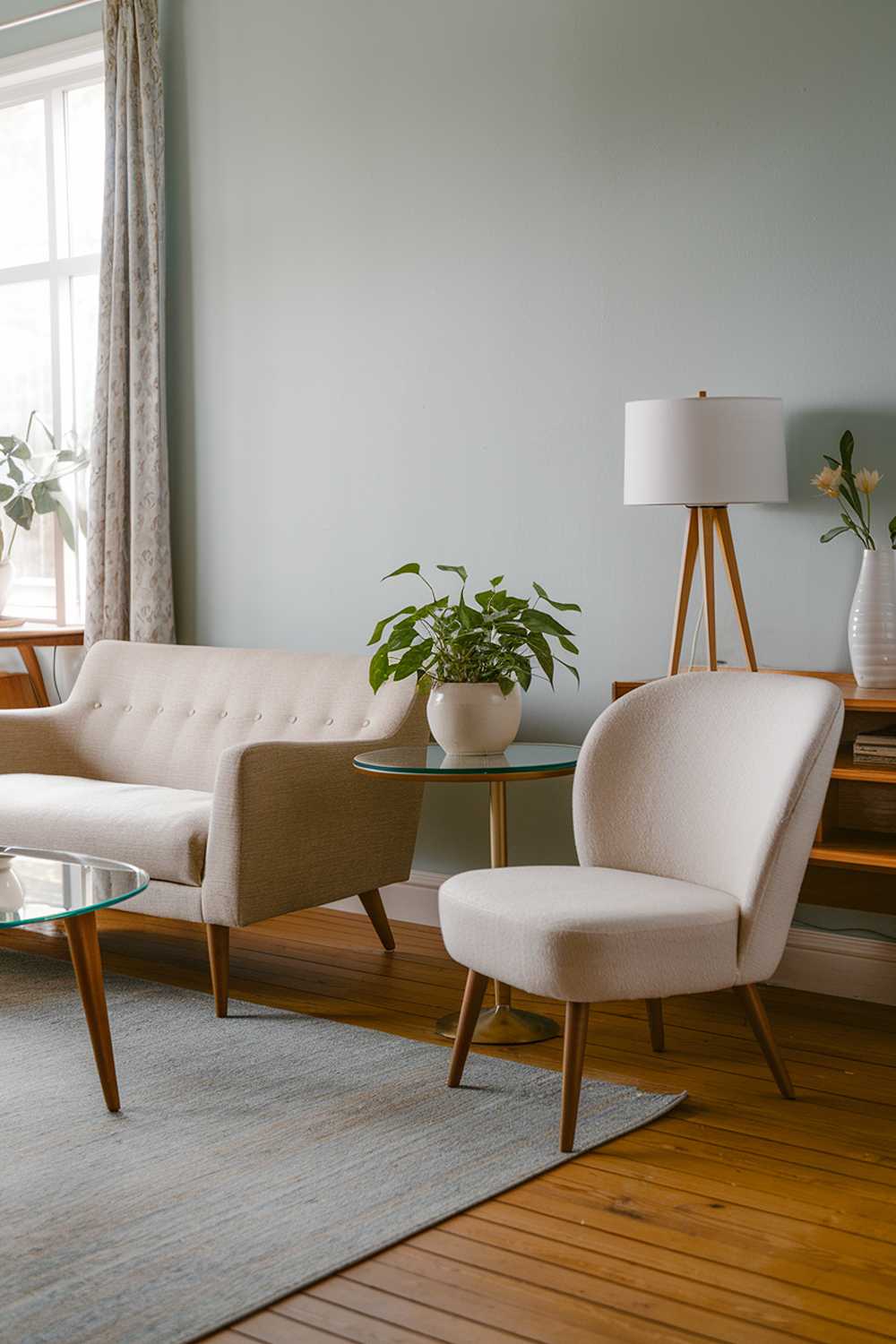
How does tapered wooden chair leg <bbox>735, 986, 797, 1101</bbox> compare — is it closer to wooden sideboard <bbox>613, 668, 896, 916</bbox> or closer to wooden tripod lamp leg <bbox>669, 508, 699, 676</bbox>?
wooden sideboard <bbox>613, 668, 896, 916</bbox>

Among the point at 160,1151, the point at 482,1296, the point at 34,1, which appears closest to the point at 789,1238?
the point at 482,1296

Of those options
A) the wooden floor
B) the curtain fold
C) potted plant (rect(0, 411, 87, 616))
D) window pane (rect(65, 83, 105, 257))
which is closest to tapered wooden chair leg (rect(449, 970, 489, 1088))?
the wooden floor

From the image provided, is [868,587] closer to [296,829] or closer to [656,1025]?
[656,1025]

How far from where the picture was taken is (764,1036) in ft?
9.23

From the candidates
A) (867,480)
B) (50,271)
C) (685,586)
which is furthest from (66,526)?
(867,480)

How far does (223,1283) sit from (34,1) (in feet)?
14.7

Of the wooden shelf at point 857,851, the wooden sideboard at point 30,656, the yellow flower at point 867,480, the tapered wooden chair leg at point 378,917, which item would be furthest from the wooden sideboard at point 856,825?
the wooden sideboard at point 30,656

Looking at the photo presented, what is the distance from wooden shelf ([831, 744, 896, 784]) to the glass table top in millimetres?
555

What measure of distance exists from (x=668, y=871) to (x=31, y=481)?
3.17 m

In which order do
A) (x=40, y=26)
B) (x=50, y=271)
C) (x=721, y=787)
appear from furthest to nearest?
(x=50, y=271) < (x=40, y=26) < (x=721, y=787)

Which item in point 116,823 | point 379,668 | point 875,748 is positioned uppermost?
point 379,668

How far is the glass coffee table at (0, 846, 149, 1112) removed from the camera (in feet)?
8.79

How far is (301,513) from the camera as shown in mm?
4531

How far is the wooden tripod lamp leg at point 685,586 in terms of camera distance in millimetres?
3463
